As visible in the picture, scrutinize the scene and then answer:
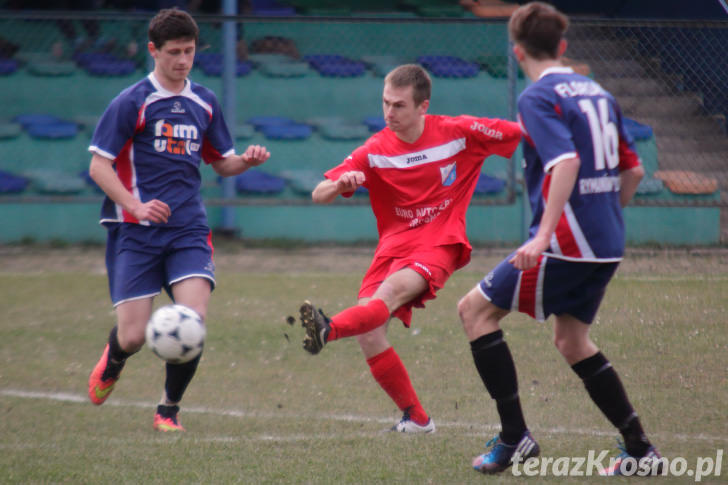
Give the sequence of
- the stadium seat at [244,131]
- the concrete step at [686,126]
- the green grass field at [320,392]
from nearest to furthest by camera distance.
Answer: the green grass field at [320,392] < the concrete step at [686,126] < the stadium seat at [244,131]

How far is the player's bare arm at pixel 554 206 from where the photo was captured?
320 centimetres

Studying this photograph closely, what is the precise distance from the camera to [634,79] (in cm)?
1020

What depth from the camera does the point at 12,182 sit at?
10.6 meters

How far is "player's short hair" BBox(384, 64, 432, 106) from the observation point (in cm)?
438

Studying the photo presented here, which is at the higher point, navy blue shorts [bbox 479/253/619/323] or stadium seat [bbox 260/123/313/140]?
navy blue shorts [bbox 479/253/619/323]

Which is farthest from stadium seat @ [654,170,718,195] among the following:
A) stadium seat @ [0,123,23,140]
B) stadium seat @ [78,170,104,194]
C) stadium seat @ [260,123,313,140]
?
stadium seat @ [0,123,23,140]

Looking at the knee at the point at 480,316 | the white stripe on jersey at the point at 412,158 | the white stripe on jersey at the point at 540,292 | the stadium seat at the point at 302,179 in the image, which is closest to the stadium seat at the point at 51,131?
the stadium seat at the point at 302,179

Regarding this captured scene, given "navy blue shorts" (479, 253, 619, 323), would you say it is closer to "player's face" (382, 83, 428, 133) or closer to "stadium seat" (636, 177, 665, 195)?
"player's face" (382, 83, 428, 133)

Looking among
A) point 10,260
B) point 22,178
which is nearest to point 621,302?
point 10,260

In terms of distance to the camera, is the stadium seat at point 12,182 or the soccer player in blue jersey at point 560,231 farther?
the stadium seat at point 12,182

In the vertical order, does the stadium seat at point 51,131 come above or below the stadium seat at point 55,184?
above

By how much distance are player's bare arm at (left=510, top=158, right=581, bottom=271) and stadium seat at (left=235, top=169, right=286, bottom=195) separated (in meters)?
7.71

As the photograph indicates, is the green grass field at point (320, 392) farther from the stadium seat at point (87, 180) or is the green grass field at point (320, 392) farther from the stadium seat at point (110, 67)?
the stadium seat at point (110, 67)

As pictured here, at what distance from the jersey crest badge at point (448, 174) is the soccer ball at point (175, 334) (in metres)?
1.42
